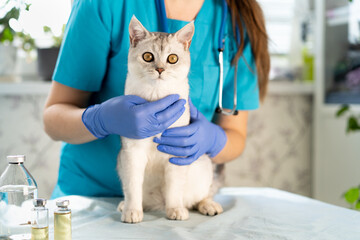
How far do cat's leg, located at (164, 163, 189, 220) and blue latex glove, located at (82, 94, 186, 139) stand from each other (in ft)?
0.39

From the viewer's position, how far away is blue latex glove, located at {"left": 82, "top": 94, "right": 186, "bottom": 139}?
A: 912 mm

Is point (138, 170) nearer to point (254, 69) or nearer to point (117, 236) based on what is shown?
point (117, 236)

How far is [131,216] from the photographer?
936 mm

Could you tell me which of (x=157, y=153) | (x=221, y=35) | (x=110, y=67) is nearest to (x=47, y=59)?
(x=110, y=67)

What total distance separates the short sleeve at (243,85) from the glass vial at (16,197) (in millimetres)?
735

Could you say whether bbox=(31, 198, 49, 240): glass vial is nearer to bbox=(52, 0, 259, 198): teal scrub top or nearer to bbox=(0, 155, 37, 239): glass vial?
bbox=(0, 155, 37, 239): glass vial

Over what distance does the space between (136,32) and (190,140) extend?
31 cm

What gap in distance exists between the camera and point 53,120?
1.13 metres

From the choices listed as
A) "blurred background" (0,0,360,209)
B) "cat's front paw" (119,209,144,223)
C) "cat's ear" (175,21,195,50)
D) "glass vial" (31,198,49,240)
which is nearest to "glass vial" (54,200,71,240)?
"glass vial" (31,198,49,240)

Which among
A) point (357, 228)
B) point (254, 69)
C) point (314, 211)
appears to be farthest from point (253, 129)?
point (357, 228)

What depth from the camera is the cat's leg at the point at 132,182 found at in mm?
946

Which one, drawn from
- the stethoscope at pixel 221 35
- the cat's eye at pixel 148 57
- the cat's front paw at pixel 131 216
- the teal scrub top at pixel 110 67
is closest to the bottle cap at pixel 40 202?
the cat's front paw at pixel 131 216

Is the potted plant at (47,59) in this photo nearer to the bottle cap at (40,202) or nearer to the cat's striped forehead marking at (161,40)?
the cat's striped forehead marking at (161,40)

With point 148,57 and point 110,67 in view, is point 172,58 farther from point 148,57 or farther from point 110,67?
point 110,67
